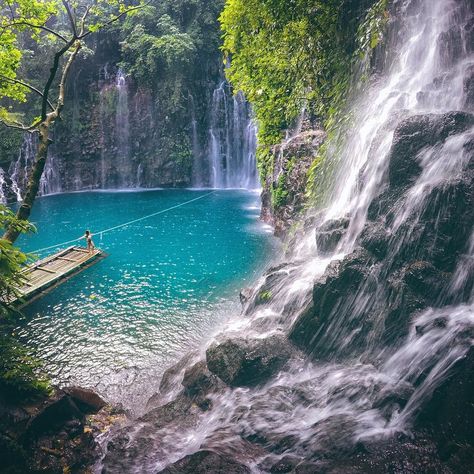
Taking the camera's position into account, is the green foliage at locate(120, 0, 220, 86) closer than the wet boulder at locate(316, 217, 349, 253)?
No

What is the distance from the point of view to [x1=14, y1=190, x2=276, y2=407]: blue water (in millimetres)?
10202

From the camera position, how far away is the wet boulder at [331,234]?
966cm

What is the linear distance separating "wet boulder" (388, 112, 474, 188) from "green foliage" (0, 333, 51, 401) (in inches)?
341

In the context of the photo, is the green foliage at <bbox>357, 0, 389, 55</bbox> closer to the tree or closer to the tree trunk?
the tree

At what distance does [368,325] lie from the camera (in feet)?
24.2

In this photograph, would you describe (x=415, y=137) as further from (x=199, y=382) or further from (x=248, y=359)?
(x=199, y=382)

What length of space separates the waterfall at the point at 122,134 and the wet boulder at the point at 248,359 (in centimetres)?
3189

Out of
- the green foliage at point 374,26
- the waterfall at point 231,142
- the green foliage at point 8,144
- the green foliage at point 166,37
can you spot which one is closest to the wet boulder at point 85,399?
the green foliage at point 374,26

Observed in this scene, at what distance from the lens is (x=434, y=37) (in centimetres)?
945

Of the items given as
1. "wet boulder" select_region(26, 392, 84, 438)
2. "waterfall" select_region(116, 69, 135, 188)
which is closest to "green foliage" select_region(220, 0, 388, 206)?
"wet boulder" select_region(26, 392, 84, 438)

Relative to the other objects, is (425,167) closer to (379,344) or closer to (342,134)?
(379,344)

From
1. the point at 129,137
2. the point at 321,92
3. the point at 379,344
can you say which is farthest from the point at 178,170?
the point at 379,344

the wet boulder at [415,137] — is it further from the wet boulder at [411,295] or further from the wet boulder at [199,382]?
the wet boulder at [199,382]

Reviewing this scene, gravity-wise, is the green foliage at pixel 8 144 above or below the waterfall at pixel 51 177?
above
